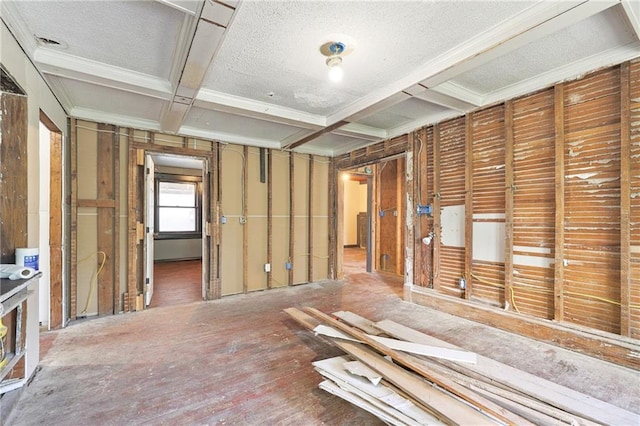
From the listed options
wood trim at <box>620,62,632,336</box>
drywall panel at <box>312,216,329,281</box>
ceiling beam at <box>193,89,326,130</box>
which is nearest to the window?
drywall panel at <box>312,216,329,281</box>

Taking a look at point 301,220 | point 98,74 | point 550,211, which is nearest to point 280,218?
point 301,220

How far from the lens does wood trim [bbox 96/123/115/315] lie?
360cm

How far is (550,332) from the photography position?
→ 2.70m

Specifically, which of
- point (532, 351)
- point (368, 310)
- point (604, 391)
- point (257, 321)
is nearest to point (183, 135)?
point (257, 321)

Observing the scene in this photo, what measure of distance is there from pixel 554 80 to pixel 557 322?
2.26 meters

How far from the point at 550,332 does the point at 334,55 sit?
10.4 ft

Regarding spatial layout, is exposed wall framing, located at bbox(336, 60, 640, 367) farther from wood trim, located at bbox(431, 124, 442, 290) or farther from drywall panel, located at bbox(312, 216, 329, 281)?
drywall panel, located at bbox(312, 216, 329, 281)

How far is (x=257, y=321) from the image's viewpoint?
3.35 metres

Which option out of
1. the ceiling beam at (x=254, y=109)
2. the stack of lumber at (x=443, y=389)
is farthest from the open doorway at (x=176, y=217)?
the stack of lumber at (x=443, y=389)

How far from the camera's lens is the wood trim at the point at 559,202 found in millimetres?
2678

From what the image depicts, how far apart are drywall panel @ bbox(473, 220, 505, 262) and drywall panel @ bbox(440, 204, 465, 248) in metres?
0.18

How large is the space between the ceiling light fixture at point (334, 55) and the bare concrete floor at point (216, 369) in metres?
2.40

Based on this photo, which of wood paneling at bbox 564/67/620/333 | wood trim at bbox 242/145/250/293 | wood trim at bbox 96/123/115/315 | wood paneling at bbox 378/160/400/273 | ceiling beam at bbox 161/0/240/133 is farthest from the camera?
wood paneling at bbox 378/160/400/273

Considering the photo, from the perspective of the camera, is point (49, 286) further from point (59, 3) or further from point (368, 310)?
point (368, 310)
